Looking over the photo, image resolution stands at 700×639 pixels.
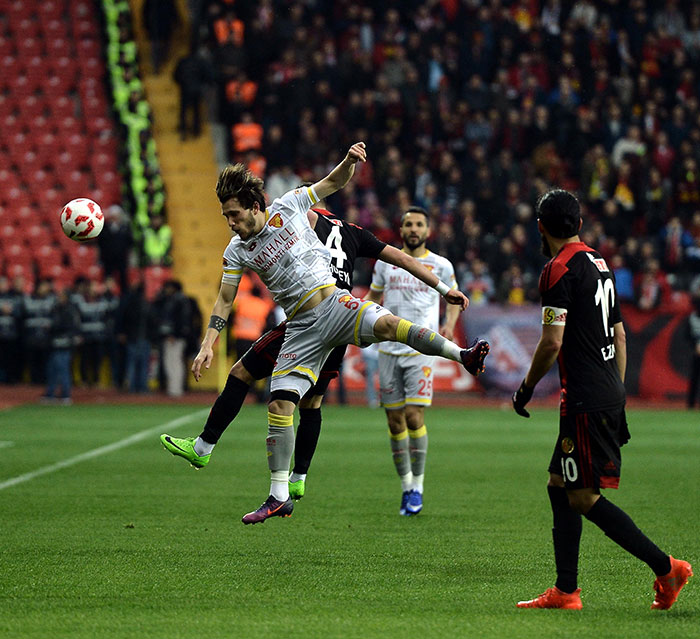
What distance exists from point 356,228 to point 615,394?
11.2 feet

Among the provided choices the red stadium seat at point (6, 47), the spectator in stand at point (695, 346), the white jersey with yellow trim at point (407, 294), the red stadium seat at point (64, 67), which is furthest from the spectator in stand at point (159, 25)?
the white jersey with yellow trim at point (407, 294)

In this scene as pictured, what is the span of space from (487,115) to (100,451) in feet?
43.9

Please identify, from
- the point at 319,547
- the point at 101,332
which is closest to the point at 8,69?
the point at 101,332

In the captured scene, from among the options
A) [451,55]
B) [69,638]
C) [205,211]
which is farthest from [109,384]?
[69,638]

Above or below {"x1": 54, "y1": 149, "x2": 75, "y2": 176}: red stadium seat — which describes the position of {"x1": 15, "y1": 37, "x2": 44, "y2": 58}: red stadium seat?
above

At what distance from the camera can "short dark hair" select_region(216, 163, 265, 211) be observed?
7922 mm

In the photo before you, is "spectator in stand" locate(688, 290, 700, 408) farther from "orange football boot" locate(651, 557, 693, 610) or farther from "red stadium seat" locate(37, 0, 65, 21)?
"red stadium seat" locate(37, 0, 65, 21)

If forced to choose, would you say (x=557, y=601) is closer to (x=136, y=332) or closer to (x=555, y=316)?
(x=555, y=316)

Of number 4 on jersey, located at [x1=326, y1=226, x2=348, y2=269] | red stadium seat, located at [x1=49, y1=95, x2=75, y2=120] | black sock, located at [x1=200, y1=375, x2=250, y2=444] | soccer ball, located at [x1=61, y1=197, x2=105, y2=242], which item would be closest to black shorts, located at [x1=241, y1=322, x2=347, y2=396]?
black sock, located at [x1=200, y1=375, x2=250, y2=444]

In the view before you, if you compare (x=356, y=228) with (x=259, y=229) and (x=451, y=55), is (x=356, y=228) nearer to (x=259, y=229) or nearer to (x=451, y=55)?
(x=259, y=229)

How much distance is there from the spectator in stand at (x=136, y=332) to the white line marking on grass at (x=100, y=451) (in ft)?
12.7

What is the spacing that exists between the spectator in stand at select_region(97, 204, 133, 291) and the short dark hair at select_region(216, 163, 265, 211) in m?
16.7

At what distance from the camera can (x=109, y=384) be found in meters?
24.6

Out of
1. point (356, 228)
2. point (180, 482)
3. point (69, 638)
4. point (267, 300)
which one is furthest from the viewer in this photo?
point (267, 300)
